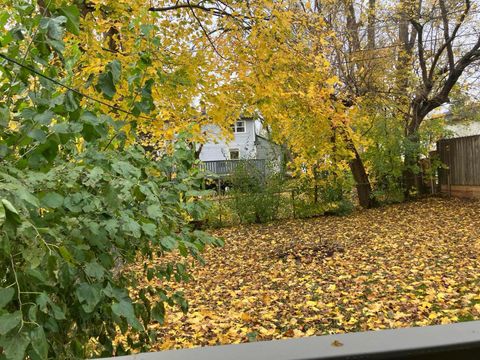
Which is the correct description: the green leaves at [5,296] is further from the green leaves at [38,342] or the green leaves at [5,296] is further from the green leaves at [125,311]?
the green leaves at [125,311]

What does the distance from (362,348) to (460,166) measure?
49.9ft

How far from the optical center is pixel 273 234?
10.9 meters

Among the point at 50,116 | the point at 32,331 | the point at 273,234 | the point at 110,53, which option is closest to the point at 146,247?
the point at 50,116

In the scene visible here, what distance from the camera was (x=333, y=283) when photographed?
20.0ft

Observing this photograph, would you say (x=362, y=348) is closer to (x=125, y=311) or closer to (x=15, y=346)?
(x=15, y=346)

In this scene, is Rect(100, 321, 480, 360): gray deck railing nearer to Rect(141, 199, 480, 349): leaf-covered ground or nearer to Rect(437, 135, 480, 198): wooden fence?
Rect(141, 199, 480, 349): leaf-covered ground

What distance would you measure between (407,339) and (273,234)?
10.1m

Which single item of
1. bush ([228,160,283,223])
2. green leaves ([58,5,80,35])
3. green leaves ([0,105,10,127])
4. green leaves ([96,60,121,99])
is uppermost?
green leaves ([58,5,80,35])

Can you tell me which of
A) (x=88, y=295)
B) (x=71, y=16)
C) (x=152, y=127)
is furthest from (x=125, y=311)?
(x=152, y=127)

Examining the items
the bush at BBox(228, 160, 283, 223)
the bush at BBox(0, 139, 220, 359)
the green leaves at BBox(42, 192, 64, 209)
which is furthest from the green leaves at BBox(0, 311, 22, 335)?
the bush at BBox(228, 160, 283, 223)

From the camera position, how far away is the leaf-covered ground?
4.59 metres

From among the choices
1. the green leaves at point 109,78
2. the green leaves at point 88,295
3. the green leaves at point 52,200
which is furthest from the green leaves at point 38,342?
the green leaves at point 109,78

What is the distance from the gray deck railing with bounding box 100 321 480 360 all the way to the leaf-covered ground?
357cm

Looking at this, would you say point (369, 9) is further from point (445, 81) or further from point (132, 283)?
point (132, 283)
